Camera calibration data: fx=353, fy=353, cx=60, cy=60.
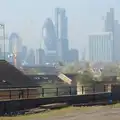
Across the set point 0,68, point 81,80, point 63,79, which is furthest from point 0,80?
point 63,79

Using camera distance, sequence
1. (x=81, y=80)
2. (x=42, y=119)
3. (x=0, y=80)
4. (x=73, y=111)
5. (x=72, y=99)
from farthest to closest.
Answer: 1. (x=81, y=80)
2. (x=0, y=80)
3. (x=72, y=99)
4. (x=73, y=111)
5. (x=42, y=119)

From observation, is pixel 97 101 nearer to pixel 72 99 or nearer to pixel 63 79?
pixel 72 99

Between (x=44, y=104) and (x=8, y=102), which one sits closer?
(x=8, y=102)

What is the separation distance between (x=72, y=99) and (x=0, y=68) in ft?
52.4

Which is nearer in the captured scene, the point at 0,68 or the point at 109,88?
the point at 109,88

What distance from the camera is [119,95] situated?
2841 centimetres

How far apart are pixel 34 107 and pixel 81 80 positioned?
Result: 162 feet

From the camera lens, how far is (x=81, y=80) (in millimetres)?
71500

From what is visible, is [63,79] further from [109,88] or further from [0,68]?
[109,88]

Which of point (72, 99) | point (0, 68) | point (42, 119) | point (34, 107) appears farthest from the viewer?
point (0, 68)

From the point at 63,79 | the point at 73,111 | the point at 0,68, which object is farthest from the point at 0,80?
the point at 63,79

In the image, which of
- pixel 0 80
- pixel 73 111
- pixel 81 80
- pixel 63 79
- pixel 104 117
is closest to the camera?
pixel 104 117

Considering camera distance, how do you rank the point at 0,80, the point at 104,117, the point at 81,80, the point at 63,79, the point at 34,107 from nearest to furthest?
the point at 104,117
the point at 34,107
the point at 0,80
the point at 81,80
the point at 63,79

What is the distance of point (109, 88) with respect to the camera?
29922mm
